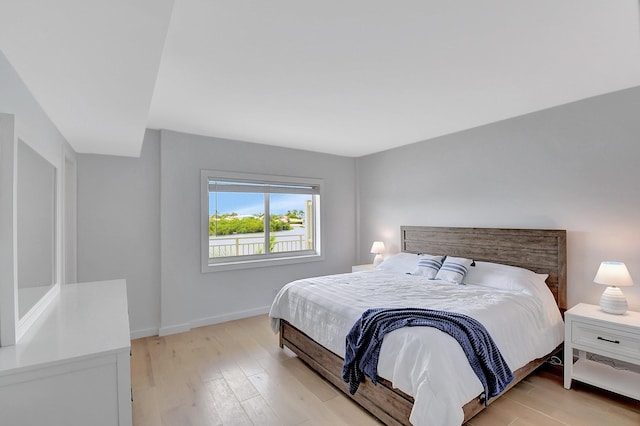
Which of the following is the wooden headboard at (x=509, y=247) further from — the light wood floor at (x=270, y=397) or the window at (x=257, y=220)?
the window at (x=257, y=220)

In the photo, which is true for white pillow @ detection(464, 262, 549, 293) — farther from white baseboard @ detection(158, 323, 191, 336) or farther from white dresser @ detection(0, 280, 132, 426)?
white baseboard @ detection(158, 323, 191, 336)

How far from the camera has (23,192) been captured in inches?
64.4

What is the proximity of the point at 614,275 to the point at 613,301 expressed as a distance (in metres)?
0.22

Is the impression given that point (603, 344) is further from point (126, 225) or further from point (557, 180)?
point (126, 225)

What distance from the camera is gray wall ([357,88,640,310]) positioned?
264 cm

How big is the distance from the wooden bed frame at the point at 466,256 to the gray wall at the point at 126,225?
1.78 meters

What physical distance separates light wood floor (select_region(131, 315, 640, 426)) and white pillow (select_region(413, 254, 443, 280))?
128 centimetres

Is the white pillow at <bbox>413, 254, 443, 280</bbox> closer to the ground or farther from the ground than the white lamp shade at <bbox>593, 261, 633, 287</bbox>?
closer to the ground

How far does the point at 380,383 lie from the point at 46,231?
2.50 meters

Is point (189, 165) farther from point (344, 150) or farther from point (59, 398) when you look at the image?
point (59, 398)

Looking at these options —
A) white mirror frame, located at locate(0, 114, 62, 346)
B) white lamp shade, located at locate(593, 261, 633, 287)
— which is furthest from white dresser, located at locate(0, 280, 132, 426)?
white lamp shade, located at locate(593, 261, 633, 287)

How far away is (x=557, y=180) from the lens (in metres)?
3.04

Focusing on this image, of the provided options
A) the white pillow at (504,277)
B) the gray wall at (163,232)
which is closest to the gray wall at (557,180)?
the white pillow at (504,277)

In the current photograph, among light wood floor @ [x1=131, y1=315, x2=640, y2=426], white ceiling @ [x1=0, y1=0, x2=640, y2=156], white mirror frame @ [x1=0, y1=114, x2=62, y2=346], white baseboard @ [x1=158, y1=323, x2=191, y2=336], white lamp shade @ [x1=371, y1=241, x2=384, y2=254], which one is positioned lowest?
light wood floor @ [x1=131, y1=315, x2=640, y2=426]
